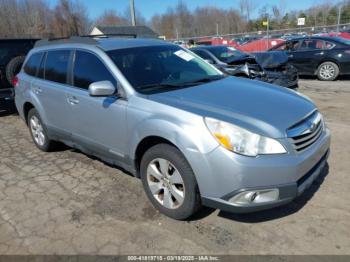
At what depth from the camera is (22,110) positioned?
584 cm

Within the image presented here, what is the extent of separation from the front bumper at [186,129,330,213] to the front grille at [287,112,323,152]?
0.09 metres

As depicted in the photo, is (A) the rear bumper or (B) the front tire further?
(B) the front tire

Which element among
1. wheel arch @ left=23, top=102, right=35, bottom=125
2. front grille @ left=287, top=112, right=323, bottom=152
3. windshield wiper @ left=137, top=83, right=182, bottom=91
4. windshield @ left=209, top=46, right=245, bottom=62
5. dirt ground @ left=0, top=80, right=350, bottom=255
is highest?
Answer: windshield wiper @ left=137, top=83, right=182, bottom=91

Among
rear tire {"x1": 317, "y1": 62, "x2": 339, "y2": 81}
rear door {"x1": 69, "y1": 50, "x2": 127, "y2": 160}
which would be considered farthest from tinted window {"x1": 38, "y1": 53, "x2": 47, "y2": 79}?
rear tire {"x1": 317, "y1": 62, "x2": 339, "y2": 81}

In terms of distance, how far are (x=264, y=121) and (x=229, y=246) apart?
1.14 meters

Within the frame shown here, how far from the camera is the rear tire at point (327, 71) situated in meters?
11.2

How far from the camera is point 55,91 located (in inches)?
184

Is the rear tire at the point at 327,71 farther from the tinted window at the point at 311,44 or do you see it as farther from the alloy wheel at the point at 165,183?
the alloy wheel at the point at 165,183

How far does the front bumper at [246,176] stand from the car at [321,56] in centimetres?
943

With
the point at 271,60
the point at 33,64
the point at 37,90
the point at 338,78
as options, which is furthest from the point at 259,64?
the point at 37,90

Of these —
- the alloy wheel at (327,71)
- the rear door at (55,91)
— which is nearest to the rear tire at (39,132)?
the rear door at (55,91)

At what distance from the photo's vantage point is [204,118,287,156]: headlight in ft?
9.13

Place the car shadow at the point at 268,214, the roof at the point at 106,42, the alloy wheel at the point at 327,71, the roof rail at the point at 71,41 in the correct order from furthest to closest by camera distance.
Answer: the alloy wheel at the point at 327,71 → the roof rail at the point at 71,41 → the roof at the point at 106,42 → the car shadow at the point at 268,214

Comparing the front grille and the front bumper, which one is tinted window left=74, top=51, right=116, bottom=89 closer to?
the front bumper
